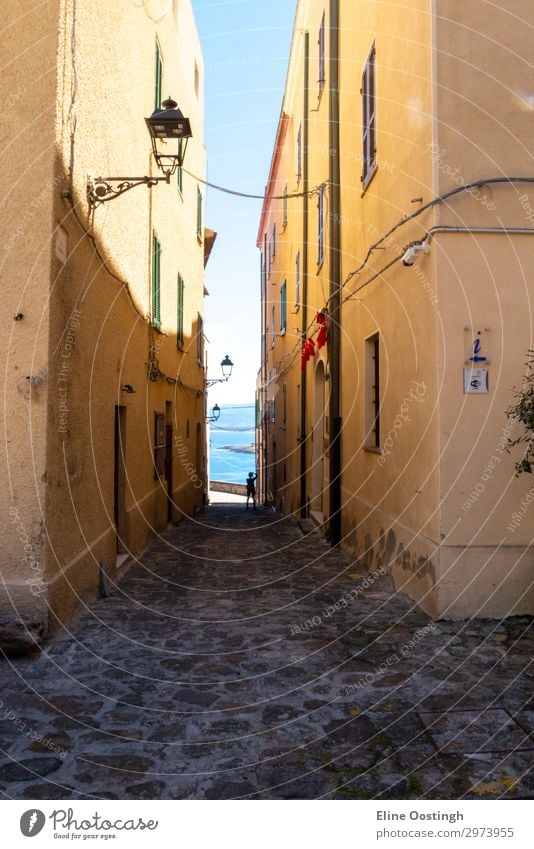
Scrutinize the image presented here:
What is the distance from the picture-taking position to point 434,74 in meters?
5.44

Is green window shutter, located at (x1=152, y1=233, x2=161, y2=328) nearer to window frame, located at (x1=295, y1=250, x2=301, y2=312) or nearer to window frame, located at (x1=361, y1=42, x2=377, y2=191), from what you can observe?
window frame, located at (x1=361, y1=42, x2=377, y2=191)

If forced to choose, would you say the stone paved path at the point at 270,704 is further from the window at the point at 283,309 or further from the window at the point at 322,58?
the window at the point at 283,309

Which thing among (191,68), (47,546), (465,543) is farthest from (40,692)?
(191,68)

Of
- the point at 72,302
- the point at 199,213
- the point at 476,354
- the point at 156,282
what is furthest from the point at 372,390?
the point at 199,213

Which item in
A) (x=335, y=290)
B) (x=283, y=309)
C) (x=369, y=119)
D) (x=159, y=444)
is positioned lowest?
(x=159, y=444)

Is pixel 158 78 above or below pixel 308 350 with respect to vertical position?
above

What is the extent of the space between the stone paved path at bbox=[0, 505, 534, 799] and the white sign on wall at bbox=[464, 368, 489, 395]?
1.98 meters

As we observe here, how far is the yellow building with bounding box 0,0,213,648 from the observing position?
186 inches

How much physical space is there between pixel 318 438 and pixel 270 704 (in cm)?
929

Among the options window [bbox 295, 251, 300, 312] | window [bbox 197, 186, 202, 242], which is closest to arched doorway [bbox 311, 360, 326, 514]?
window [bbox 295, 251, 300, 312]

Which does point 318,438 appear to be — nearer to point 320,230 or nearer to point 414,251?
point 320,230

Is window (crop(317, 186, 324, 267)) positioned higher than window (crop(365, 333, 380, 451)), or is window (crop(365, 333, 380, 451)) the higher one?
window (crop(317, 186, 324, 267))

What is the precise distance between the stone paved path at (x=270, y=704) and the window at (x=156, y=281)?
16.1 feet

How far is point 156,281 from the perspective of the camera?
9.92 metres
